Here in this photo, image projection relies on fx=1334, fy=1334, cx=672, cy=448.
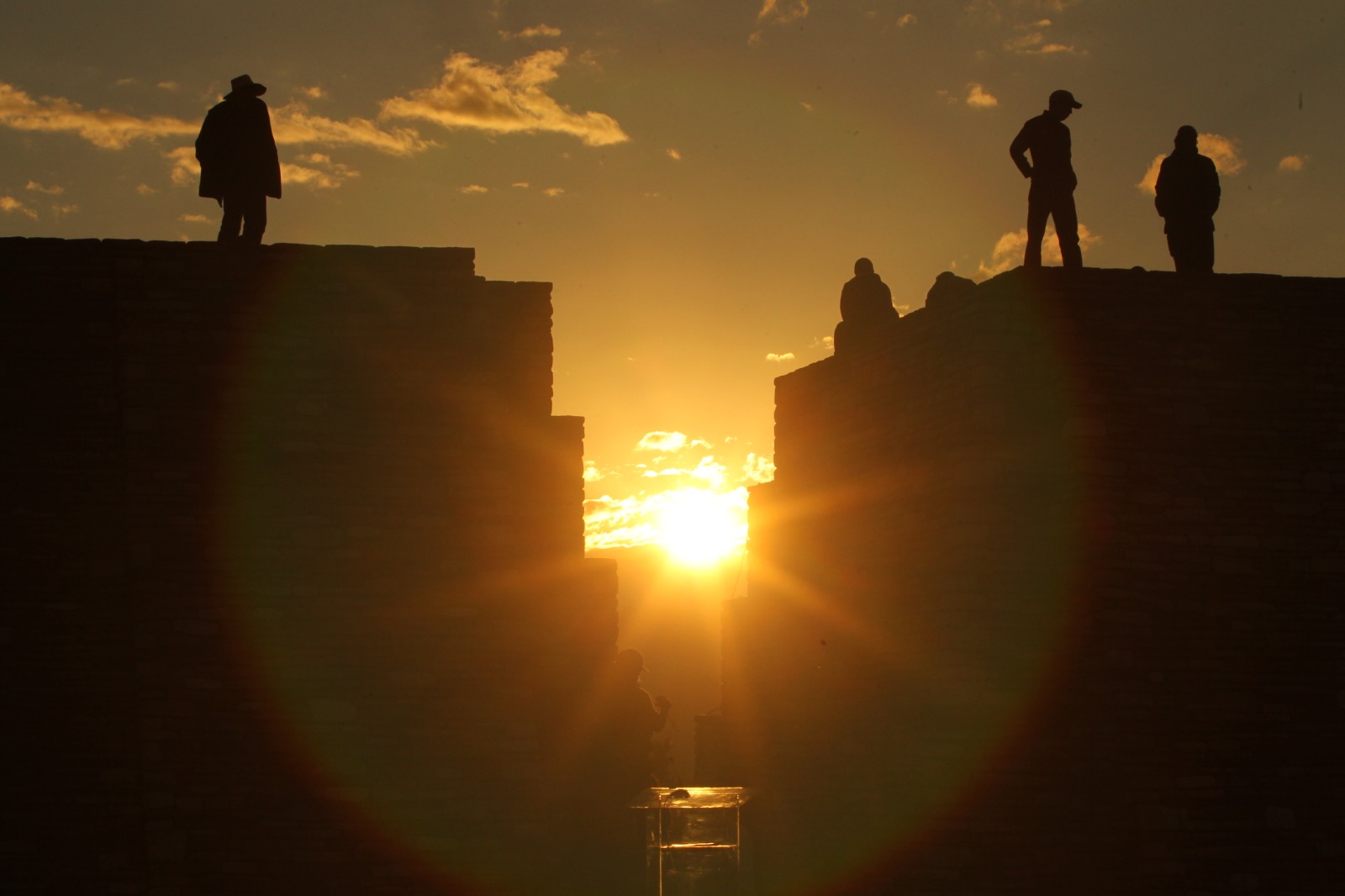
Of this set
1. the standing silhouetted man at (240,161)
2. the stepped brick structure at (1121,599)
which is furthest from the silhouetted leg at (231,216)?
the stepped brick structure at (1121,599)

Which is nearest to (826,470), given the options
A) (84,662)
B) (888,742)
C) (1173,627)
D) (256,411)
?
(888,742)

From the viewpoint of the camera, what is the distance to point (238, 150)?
9.88m

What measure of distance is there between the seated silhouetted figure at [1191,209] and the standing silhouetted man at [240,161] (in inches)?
276

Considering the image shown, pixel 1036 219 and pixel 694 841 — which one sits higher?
pixel 1036 219

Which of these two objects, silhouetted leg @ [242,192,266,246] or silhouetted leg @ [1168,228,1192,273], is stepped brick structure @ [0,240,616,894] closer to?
silhouetted leg @ [242,192,266,246]

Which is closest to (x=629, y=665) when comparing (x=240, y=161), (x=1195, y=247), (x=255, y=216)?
(x=255, y=216)

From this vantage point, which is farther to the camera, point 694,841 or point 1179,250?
point 694,841

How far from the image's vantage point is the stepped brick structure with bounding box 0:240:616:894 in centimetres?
862

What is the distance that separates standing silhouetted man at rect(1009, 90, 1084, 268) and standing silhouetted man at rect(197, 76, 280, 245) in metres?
5.69

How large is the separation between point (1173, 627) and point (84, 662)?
7.29 metres

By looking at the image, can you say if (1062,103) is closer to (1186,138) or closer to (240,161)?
(1186,138)

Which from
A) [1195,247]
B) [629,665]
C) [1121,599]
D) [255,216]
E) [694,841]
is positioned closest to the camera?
[1121,599]

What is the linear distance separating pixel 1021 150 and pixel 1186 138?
1.55 meters

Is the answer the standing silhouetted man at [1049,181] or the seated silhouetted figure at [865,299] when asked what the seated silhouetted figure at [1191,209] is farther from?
the seated silhouetted figure at [865,299]
